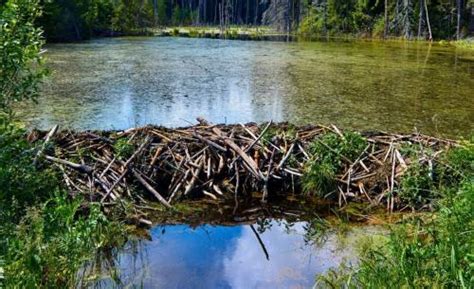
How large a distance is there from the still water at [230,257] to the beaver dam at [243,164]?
72 centimetres

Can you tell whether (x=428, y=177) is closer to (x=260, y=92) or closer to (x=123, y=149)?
(x=123, y=149)

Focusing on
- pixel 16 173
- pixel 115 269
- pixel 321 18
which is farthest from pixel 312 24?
pixel 16 173

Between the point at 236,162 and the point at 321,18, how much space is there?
48.9 m

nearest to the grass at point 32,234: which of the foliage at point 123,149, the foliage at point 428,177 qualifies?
the foliage at point 123,149

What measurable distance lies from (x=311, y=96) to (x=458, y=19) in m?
→ 28.6

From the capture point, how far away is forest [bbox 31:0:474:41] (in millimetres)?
40434

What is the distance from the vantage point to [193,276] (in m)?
5.02

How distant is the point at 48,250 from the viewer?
12.7 feet

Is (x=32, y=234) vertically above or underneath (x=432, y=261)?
above

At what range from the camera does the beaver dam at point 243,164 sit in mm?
6664

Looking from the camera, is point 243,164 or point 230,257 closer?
point 230,257

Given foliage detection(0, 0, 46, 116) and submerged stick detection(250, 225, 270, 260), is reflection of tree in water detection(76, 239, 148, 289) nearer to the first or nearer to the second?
submerged stick detection(250, 225, 270, 260)

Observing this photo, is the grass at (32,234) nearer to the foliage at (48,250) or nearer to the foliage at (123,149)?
the foliage at (48,250)

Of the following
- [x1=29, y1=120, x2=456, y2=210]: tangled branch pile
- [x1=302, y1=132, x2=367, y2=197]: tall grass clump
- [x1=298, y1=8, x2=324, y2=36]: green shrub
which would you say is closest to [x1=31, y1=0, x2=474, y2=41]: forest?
[x1=298, y1=8, x2=324, y2=36]: green shrub
